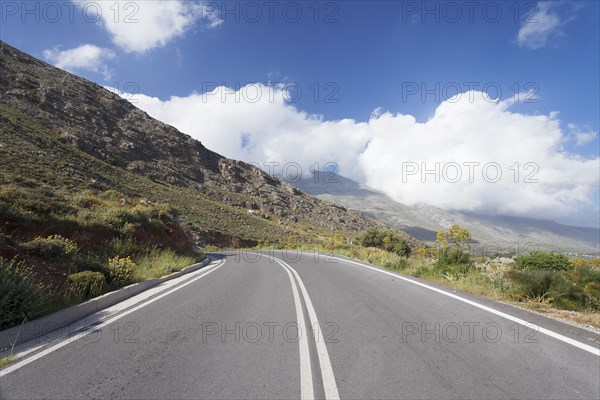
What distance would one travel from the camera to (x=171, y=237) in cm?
1881

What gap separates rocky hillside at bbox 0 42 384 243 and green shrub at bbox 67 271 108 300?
16.4 meters

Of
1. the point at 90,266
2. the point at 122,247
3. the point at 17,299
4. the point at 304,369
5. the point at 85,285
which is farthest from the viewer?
the point at 122,247

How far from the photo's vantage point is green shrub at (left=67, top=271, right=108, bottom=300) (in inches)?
277

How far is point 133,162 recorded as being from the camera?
217 ft

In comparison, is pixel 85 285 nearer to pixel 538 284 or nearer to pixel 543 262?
pixel 538 284

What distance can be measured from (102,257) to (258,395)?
32.5ft

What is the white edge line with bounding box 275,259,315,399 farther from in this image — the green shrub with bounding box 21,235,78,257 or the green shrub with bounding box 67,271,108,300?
the green shrub with bounding box 21,235,78,257

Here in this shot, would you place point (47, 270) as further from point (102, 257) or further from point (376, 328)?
point (376, 328)

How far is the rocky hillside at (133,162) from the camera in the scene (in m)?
36.6

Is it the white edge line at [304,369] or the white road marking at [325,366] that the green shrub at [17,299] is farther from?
the white road marking at [325,366]

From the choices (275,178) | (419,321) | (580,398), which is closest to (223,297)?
(419,321)

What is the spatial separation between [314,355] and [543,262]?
12.9 m

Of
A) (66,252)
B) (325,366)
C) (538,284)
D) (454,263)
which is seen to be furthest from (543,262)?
(66,252)

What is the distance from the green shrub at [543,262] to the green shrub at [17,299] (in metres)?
14.7
